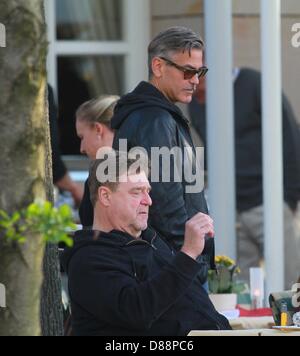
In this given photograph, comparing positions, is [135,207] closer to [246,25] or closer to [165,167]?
[165,167]

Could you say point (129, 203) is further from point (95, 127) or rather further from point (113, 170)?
point (95, 127)

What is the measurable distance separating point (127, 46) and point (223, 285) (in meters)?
3.97

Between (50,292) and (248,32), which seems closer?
(50,292)

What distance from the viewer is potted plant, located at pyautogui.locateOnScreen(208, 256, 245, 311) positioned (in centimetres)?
630

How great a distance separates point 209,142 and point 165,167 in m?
2.40

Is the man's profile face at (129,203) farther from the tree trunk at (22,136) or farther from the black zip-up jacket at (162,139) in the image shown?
the tree trunk at (22,136)

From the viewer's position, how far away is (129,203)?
492 cm

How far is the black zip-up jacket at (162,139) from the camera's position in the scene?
17.7 ft

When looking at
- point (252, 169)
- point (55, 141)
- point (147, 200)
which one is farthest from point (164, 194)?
point (252, 169)

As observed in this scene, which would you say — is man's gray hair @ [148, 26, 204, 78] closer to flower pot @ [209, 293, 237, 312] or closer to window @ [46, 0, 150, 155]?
flower pot @ [209, 293, 237, 312]

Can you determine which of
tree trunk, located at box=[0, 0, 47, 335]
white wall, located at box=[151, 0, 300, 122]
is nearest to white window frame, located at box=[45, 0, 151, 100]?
white wall, located at box=[151, 0, 300, 122]

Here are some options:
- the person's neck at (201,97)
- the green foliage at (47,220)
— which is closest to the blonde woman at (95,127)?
the person's neck at (201,97)

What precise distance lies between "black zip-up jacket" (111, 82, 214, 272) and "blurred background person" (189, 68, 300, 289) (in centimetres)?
303

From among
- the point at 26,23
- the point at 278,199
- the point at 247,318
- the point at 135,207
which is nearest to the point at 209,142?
the point at 278,199
